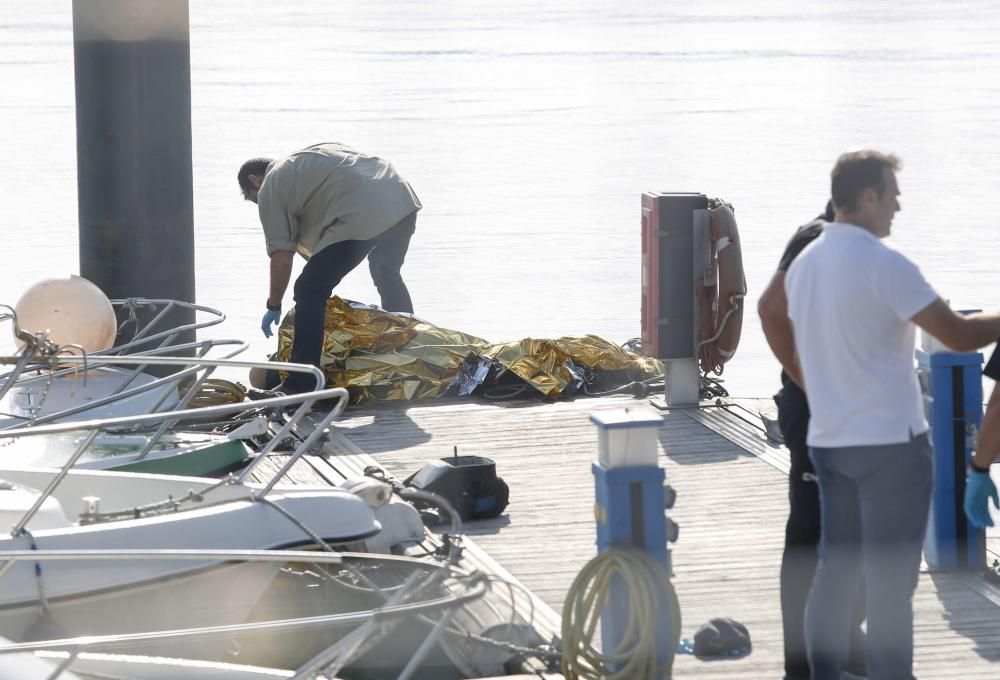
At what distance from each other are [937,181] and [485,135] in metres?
7.65

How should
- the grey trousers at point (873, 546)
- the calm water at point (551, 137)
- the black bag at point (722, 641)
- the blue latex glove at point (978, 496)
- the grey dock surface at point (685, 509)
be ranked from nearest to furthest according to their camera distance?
1. the grey trousers at point (873, 546)
2. the blue latex glove at point (978, 496)
3. the black bag at point (722, 641)
4. the grey dock surface at point (685, 509)
5. the calm water at point (551, 137)

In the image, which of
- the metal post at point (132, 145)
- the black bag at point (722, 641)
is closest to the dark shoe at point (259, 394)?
the metal post at point (132, 145)

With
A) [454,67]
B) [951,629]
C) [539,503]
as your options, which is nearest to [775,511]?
[539,503]

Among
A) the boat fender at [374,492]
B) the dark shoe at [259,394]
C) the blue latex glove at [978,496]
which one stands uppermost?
the dark shoe at [259,394]

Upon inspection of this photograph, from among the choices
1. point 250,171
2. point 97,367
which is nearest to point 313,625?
point 97,367

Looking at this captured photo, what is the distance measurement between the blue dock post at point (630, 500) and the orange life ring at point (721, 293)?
377 cm

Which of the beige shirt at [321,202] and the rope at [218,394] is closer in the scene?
the rope at [218,394]

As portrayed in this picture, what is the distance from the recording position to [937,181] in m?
20.2

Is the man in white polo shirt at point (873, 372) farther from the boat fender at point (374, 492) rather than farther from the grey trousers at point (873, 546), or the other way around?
the boat fender at point (374, 492)

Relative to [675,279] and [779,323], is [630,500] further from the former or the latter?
[675,279]

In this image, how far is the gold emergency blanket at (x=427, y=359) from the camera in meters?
9.15

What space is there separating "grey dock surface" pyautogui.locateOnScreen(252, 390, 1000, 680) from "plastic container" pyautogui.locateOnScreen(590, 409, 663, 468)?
719 mm

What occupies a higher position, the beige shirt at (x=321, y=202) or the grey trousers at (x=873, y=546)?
the beige shirt at (x=321, y=202)

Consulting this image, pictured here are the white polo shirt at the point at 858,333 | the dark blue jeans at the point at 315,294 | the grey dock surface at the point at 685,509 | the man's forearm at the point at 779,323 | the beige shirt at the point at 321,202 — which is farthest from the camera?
the beige shirt at the point at 321,202
